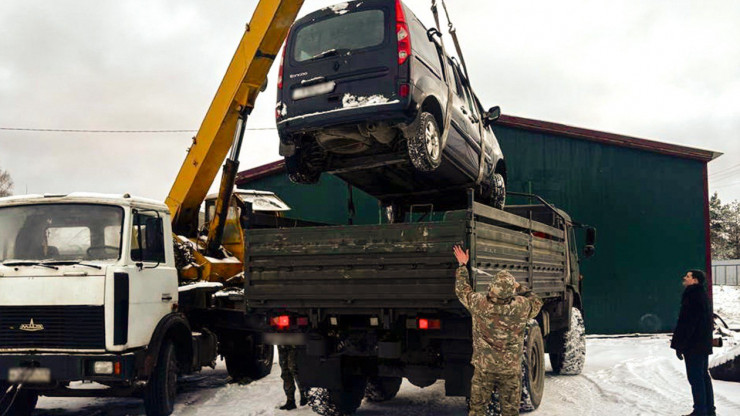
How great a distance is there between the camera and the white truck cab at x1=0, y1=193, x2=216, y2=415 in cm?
609

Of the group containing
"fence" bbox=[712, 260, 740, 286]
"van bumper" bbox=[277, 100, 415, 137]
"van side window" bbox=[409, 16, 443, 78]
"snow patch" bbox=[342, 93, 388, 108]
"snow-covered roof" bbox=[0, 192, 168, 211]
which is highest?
"van side window" bbox=[409, 16, 443, 78]

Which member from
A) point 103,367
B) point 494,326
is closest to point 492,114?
point 494,326

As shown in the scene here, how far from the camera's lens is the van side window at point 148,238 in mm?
6656

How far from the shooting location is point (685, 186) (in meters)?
15.4

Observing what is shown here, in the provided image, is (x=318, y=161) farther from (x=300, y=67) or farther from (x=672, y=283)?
(x=672, y=283)

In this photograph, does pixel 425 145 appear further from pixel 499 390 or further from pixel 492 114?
pixel 492 114

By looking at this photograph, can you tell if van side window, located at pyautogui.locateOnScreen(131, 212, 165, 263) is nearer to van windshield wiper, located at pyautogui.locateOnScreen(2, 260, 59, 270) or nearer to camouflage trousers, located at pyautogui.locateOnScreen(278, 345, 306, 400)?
van windshield wiper, located at pyautogui.locateOnScreen(2, 260, 59, 270)

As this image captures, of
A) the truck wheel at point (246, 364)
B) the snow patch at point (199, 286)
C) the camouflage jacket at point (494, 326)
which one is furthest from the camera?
the truck wheel at point (246, 364)

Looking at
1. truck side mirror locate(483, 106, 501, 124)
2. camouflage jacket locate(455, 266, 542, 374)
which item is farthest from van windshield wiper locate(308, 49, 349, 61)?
truck side mirror locate(483, 106, 501, 124)

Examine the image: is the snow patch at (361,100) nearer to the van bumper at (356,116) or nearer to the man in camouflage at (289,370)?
the van bumper at (356,116)

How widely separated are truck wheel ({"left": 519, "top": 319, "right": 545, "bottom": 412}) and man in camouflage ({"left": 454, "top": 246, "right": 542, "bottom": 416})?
1.14 m

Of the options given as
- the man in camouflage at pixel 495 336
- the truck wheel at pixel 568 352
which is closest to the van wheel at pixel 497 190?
the truck wheel at pixel 568 352

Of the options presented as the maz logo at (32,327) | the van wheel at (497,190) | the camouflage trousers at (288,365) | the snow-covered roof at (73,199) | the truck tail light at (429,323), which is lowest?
the camouflage trousers at (288,365)

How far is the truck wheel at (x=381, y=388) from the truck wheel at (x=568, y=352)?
2.86 m
